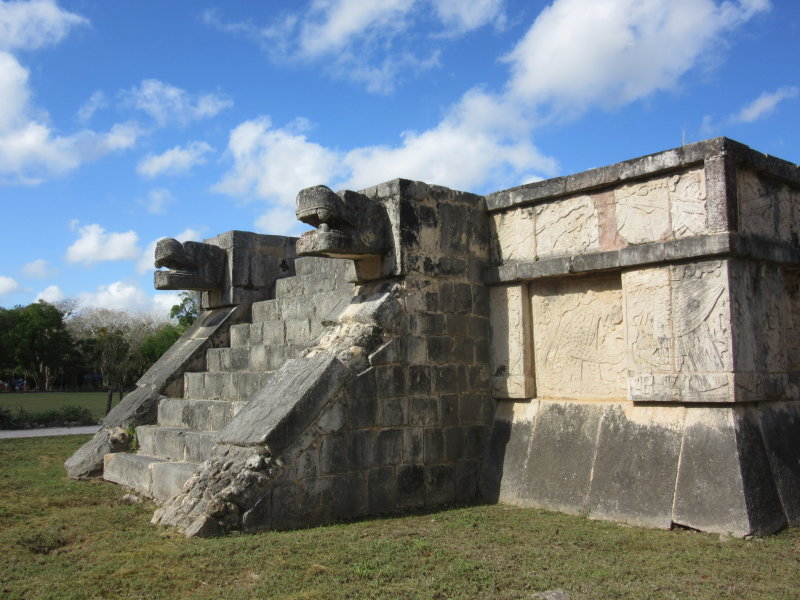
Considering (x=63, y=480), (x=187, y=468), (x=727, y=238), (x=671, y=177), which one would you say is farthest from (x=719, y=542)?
(x=63, y=480)

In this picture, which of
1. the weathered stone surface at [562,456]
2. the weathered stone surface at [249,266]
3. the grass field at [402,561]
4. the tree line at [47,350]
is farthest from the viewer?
the tree line at [47,350]

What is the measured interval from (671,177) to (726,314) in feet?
3.83

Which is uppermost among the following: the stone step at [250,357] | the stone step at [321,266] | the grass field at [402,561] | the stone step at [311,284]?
the stone step at [321,266]

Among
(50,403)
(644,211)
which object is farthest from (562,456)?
(50,403)

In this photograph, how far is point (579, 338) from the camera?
6.27 meters

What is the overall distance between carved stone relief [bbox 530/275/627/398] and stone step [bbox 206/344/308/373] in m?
2.24

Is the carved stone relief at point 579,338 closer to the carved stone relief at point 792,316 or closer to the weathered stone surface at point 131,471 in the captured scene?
the carved stone relief at point 792,316

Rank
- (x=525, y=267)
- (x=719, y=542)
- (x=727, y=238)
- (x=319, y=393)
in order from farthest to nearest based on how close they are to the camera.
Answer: (x=525, y=267) → (x=319, y=393) → (x=727, y=238) → (x=719, y=542)

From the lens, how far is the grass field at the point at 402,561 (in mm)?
3891

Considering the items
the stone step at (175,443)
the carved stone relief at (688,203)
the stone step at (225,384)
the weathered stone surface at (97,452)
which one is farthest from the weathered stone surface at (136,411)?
the carved stone relief at (688,203)

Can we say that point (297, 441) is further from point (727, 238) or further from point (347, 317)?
point (727, 238)

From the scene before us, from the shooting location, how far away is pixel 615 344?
6004mm

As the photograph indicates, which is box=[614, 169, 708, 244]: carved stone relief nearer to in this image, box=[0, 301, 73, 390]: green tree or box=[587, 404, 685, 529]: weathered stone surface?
box=[587, 404, 685, 529]: weathered stone surface

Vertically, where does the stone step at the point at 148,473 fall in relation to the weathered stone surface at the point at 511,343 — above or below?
below
